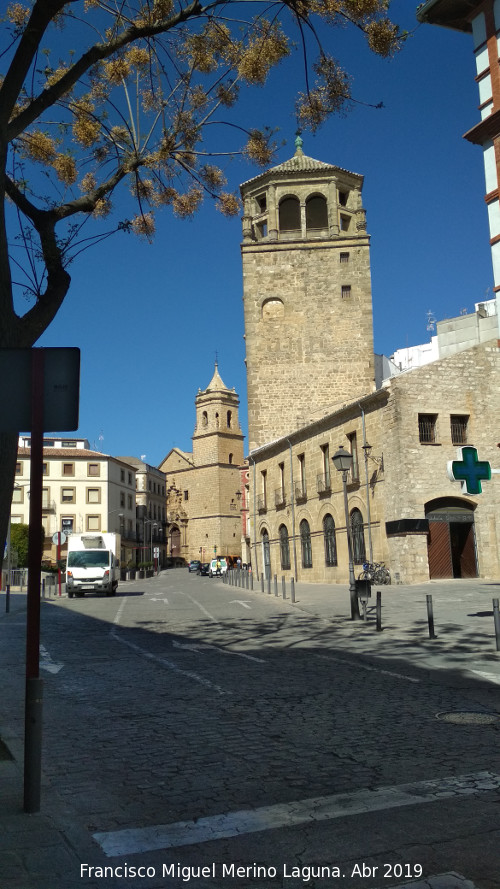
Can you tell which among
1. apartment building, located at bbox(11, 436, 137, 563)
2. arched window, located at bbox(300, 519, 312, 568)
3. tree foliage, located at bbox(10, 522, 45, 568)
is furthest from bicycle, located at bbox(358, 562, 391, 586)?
apartment building, located at bbox(11, 436, 137, 563)

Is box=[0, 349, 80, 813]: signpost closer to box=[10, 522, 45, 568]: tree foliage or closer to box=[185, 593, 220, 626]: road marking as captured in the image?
box=[185, 593, 220, 626]: road marking

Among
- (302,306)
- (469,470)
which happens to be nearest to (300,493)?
(302,306)

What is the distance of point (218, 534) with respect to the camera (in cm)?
9756

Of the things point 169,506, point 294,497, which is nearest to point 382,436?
point 294,497

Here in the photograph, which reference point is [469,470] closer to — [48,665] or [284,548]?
[48,665]

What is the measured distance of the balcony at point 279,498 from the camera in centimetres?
4075

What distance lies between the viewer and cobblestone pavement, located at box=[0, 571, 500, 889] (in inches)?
137

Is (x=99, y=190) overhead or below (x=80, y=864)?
overhead

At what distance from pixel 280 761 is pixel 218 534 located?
9275cm

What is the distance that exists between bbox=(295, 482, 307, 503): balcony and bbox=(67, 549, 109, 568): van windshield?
1122 centimetres

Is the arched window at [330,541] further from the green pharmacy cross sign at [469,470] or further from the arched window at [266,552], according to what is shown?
the green pharmacy cross sign at [469,470]

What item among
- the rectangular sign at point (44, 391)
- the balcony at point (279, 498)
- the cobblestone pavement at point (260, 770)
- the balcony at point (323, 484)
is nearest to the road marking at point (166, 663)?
the cobblestone pavement at point (260, 770)

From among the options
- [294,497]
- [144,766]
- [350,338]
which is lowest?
[144,766]

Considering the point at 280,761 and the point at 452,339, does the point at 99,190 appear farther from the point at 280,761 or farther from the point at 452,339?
the point at 452,339
